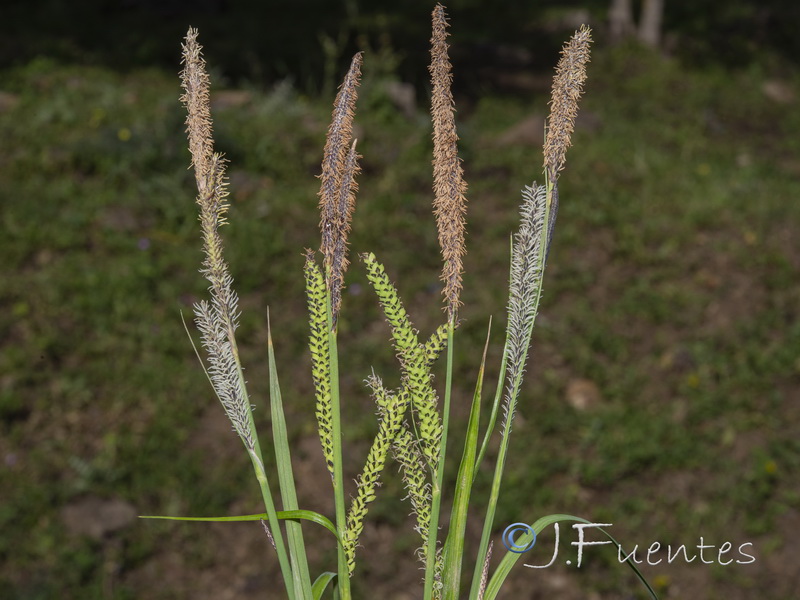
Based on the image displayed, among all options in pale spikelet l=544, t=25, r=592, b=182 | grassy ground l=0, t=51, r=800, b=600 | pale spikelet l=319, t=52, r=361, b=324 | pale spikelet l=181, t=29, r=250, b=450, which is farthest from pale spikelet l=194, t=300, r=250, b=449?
grassy ground l=0, t=51, r=800, b=600

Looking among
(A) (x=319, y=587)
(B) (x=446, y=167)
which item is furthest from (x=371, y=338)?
(B) (x=446, y=167)

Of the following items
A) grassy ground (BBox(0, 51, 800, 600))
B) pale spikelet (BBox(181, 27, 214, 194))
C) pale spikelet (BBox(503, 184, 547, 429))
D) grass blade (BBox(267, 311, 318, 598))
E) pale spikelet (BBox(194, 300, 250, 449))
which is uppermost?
pale spikelet (BBox(181, 27, 214, 194))

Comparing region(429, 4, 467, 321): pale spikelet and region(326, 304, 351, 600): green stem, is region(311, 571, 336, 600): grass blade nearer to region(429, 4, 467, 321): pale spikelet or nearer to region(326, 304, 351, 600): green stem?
region(326, 304, 351, 600): green stem

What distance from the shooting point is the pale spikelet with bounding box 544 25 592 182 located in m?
0.86

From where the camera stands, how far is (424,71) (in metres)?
9.04

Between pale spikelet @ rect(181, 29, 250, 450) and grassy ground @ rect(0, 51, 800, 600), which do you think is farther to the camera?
grassy ground @ rect(0, 51, 800, 600)

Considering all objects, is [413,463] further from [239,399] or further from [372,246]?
[372,246]

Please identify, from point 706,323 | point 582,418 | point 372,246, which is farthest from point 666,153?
point 582,418

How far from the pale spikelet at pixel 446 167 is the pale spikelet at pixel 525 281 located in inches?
2.3

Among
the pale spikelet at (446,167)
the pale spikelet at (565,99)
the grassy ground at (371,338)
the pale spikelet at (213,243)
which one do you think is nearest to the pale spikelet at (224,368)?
the pale spikelet at (213,243)

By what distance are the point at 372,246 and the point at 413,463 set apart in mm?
4585

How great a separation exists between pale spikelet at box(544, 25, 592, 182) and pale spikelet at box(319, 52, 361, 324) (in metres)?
0.19

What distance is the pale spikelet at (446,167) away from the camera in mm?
870

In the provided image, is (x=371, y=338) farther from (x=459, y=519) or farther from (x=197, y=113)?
(x=197, y=113)
